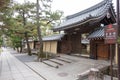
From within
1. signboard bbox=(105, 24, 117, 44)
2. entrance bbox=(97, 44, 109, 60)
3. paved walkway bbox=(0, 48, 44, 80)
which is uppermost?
signboard bbox=(105, 24, 117, 44)

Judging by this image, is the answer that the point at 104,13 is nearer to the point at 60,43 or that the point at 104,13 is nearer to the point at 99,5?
the point at 99,5

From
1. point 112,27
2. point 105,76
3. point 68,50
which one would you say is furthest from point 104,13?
point 68,50

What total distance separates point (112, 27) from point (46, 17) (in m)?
17.1

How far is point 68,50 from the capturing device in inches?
777

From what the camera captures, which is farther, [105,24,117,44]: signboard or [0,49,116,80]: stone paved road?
[0,49,116,80]: stone paved road

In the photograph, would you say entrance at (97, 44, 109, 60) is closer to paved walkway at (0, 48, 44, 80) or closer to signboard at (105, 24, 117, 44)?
paved walkway at (0, 48, 44, 80)

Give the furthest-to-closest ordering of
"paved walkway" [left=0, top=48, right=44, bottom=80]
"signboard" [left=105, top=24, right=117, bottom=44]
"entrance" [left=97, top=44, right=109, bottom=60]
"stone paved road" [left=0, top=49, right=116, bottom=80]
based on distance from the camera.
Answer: "entrance" [left=97, top=44, right=109, bottom=60]
"paved walkway" [left=0, top=48, right=44, bottom=80]
"stone paved road" [left=0, top=49, right=116, bottom=80]
"signboard" [left=105, top=24, right=117, bottom=44]

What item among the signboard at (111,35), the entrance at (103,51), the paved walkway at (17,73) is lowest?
the paved walkway at (17,73)

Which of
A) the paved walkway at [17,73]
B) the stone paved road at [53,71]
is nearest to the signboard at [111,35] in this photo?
the stone paved road at [53,71]

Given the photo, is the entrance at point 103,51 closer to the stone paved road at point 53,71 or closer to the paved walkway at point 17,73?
the stone paved road at point 53,71

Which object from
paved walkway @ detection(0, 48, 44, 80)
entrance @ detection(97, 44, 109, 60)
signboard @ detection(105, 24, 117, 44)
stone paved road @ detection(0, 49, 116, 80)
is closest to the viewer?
signboard @ detection(105, 24, 117, 44)

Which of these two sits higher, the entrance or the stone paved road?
the entrance

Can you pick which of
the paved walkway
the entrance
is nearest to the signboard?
the paved walkway

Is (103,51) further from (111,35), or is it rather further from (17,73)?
(17,73)
